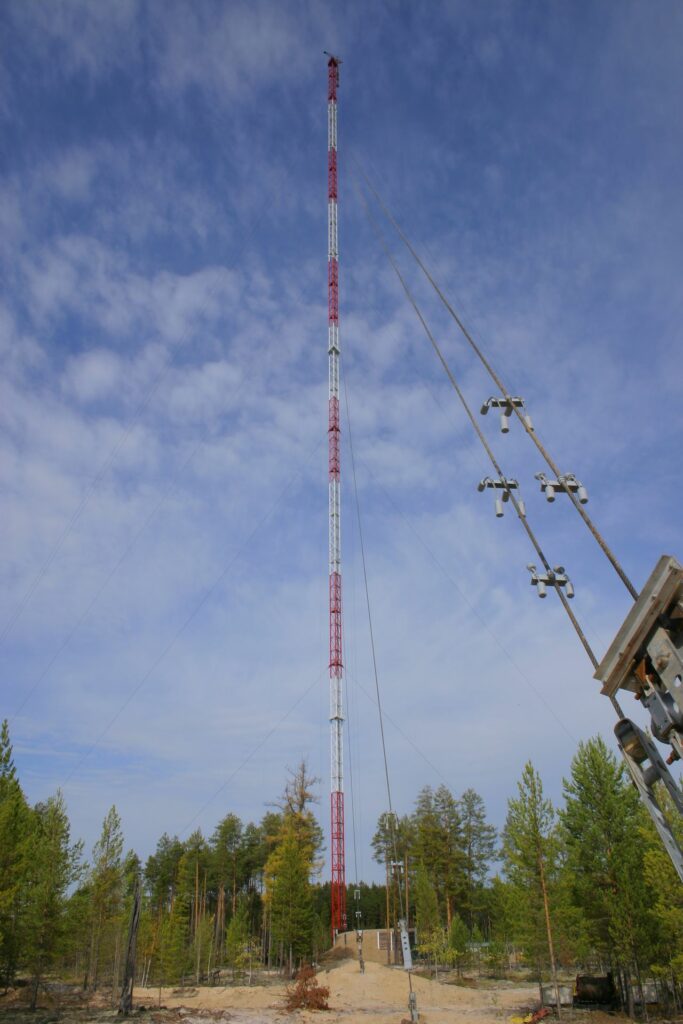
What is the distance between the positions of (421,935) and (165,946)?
22.2 meters

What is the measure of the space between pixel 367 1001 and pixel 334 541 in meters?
31.5

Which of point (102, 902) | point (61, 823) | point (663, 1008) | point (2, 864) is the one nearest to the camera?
point (2, 864)

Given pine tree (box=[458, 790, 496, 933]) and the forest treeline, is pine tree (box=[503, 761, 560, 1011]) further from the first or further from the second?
pine tree (box=[458, 790, 496, 933])

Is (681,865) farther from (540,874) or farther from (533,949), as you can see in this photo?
(533,949)

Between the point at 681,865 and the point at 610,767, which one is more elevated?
the point at 610,767

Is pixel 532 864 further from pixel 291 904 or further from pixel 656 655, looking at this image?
pixel 656 655

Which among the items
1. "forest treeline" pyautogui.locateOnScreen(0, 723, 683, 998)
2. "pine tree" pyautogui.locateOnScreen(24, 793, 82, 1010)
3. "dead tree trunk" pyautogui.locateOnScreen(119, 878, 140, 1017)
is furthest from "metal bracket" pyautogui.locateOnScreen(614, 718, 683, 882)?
"pine tree" pyautogui.locateOnScreen(24, 793, 82, 1010)

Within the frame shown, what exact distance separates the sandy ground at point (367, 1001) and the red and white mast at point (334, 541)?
7.95m

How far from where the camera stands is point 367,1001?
128ft

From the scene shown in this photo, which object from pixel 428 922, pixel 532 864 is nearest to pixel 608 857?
pixel 532 864

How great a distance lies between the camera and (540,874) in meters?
35.3

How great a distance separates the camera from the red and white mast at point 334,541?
1932 inches

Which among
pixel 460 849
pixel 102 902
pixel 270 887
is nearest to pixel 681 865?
pixel 102 902

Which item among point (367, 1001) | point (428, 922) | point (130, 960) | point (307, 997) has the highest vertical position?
point (428, 922)
